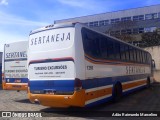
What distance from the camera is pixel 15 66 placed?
48.8 feet

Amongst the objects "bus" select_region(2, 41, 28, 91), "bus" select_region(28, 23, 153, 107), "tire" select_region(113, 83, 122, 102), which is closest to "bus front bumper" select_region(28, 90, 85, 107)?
"bus" select_region(28, 23, 153, 107)

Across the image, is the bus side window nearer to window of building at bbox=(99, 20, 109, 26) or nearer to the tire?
the tire

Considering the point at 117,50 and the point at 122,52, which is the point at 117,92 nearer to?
the point at 117,50

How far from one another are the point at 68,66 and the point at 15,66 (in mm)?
5703

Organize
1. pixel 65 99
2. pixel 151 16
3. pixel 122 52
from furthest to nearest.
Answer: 1. pixel 151 16
2. pixel 122 52
3. pixel 65 99

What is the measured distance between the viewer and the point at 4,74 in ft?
50.1

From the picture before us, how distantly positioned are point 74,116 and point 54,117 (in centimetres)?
77

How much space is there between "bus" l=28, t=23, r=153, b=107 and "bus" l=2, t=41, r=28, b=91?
10.9 ft

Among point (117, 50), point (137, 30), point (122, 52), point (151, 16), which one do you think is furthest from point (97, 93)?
point (137, 30)

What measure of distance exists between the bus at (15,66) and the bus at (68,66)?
10.9 ft

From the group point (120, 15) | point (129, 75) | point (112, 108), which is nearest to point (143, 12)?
point (120, 15)

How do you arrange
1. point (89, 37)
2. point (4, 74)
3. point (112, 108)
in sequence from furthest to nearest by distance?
point (4, 74), point (112, 108), point (89, 37)

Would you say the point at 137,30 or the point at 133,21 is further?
the point at 137,30

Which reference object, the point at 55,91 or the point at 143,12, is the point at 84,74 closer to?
the point at 55,91
